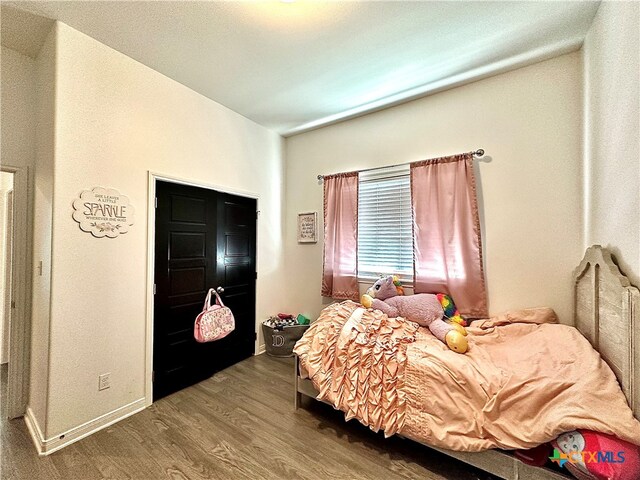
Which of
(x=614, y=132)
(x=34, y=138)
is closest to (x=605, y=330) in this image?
(x=614, y=132)

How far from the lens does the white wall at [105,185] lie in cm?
179

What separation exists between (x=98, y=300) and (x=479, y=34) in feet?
11.3

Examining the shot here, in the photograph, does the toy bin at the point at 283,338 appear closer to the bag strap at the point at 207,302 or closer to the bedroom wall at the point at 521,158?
the bag strap at the point at 207,302

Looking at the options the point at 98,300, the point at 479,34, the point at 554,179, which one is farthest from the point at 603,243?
the point at 98,300

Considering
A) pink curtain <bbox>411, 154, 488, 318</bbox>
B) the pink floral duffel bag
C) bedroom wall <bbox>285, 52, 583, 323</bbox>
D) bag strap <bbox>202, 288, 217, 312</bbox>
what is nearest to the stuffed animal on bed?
pink curtain <bbox>411, 154, 488, 318</bbox>

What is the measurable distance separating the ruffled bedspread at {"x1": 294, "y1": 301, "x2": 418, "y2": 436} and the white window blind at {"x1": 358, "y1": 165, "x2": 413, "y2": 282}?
0.81 meters

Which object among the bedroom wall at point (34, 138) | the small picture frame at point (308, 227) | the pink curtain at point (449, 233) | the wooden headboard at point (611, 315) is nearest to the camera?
the wooden headboard at point (611, 315)

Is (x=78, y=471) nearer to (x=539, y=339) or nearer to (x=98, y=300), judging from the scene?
(x=98, y=300)

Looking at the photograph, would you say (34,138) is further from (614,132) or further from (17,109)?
(614,132)

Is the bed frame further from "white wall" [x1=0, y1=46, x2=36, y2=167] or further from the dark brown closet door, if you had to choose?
"white wall" [x1=0, y1=46, x2=36, y2=167]

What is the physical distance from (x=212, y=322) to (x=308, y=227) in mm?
1628

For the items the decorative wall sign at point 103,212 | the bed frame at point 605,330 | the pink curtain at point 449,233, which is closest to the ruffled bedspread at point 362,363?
the bed frame at point 605,330

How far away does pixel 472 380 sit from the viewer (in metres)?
1.51

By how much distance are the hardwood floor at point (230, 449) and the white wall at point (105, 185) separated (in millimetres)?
235
